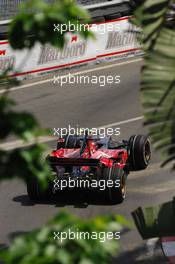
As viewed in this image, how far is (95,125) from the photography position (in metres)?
16.9

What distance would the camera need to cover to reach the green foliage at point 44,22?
3.33 m

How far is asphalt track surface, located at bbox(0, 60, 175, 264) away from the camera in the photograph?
1177 cm

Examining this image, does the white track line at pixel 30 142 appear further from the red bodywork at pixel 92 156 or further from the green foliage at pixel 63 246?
the green foliage at pixel 63 246

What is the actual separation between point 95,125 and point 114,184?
4809 mm

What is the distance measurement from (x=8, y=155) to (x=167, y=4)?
203 cm

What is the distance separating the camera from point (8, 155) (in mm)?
3430

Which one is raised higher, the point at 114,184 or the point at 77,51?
the point at 114,184

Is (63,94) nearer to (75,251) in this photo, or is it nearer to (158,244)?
(158,244)

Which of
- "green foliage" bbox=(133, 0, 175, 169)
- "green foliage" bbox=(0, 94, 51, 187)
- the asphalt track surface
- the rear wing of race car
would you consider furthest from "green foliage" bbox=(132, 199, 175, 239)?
the rear wing of race car

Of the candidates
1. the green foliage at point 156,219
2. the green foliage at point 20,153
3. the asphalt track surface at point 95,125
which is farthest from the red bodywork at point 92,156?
the green foliage at point 20,153

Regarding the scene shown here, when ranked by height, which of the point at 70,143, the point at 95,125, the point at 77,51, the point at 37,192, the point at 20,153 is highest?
the point at 20,153

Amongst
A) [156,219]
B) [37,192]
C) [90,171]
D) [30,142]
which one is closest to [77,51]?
[30,142]

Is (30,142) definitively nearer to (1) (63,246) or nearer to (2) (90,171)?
(2) (90,171)

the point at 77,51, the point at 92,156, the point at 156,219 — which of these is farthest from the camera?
the point at 77,51
